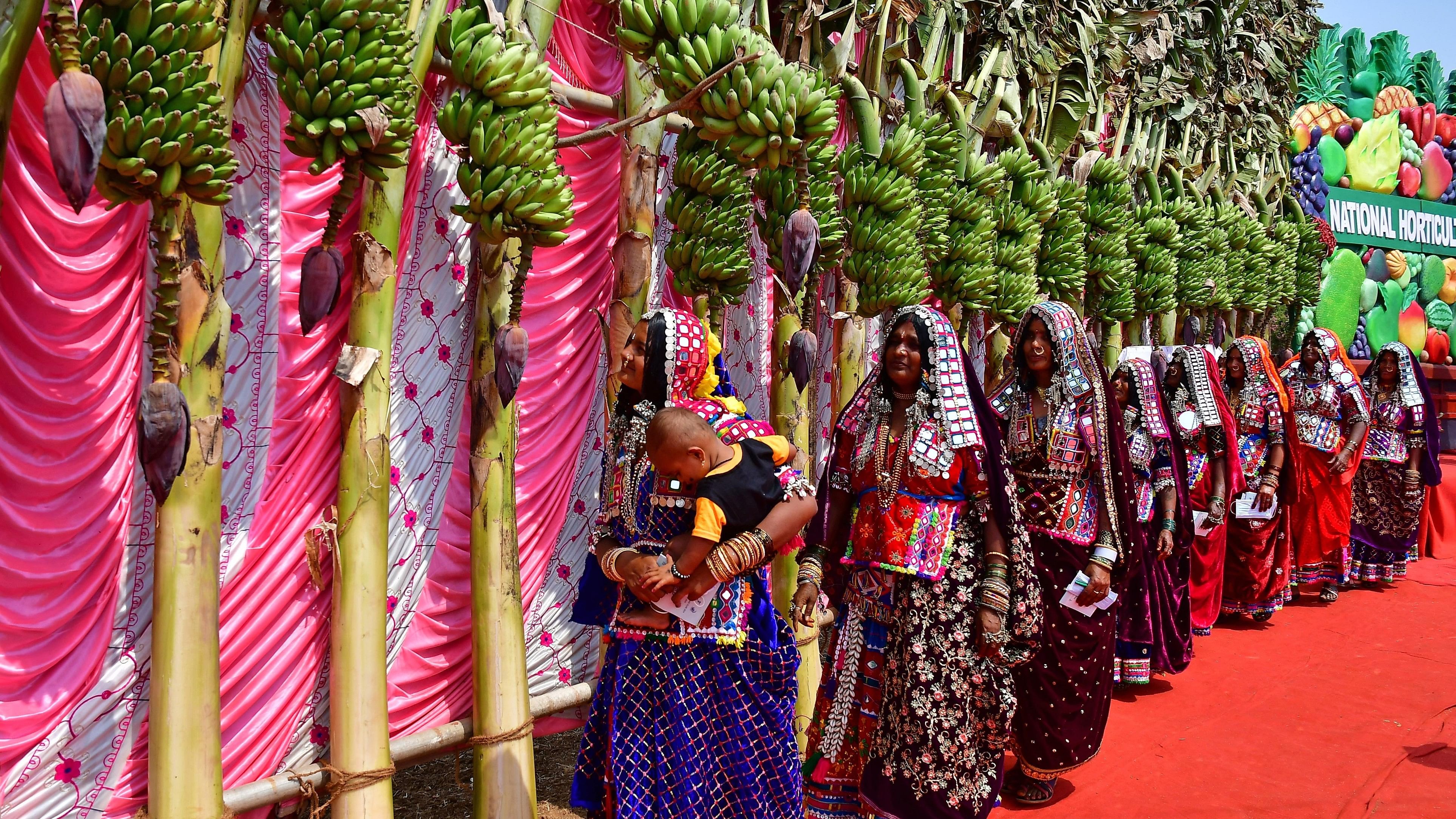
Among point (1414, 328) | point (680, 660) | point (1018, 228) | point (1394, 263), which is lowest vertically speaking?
point (680, 660)

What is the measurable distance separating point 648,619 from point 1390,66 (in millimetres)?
11781

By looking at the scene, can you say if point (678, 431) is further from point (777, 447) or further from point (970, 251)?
point (970, 251)

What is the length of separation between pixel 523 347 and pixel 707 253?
3.71 ft

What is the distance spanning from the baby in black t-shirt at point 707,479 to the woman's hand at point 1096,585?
73.5 inches

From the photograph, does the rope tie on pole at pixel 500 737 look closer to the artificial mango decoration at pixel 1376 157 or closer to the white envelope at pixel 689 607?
the white envelope at pixel 689 607

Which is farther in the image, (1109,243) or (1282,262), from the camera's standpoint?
(1282,262)

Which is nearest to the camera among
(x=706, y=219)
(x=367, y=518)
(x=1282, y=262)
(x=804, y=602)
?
(x=367, y=518)

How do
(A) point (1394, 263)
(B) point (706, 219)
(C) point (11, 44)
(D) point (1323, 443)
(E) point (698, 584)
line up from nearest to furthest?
1. (C) point (11, 44)
2. (E) point (698, 584)
3. (B) point (706, 219)
4. (D) point (1323, 443)
5. (A) point (1394, 263)

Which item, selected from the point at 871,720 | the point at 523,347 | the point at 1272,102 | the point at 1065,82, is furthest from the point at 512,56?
the point at 1272,102

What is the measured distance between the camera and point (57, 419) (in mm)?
2604

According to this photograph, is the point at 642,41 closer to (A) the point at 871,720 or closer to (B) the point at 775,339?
(B) the point at 775,339

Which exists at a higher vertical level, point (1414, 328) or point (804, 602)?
point (1414, 328)

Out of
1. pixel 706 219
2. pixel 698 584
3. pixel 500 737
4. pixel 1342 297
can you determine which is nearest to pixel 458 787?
pixel 500 737

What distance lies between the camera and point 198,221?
101 inches
